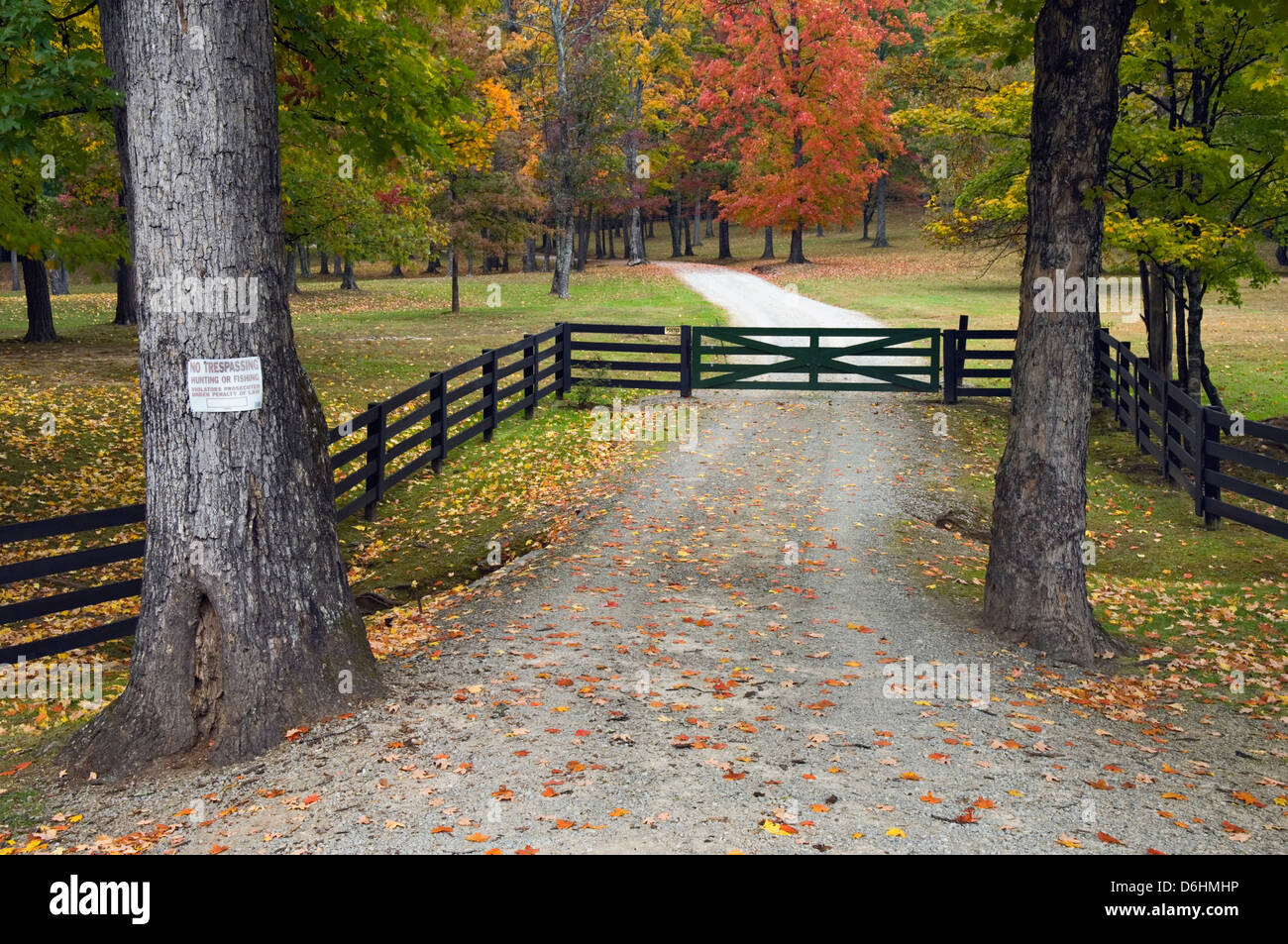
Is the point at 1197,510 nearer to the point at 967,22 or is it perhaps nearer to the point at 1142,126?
the point at 1142,126

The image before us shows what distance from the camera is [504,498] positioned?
1509 cm

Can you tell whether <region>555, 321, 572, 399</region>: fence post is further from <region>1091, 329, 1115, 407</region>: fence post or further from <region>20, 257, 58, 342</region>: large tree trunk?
<region>20, 257, 58, 342</region>: large tree trunk

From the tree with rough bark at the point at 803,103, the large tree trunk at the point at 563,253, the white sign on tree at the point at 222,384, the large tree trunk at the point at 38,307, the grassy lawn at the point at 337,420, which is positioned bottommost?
the grassy lawn at the point at 337,420

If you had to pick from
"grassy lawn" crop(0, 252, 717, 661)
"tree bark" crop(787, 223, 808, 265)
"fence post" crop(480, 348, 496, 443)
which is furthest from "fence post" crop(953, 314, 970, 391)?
"tree bark" crop(787, 223, 808, 265)

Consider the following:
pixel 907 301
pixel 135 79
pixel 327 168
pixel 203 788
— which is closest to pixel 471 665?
pixel 203 788

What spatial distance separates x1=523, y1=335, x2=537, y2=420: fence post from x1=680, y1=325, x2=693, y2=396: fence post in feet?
9.33

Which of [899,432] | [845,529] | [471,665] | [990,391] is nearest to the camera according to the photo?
[471,665]

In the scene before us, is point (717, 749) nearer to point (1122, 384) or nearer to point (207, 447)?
point (207, 447)

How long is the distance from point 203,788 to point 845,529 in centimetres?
A: 841

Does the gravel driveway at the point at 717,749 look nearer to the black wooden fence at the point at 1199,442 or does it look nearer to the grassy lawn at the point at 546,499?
the grassy lawn at the point at 546,499

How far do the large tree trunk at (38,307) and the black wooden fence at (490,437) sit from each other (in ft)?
37.1

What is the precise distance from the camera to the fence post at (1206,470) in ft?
45.0

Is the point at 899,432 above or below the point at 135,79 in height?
below

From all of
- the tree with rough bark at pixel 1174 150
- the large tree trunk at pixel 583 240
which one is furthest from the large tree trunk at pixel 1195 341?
the large tree trunk at pixel 583 240
